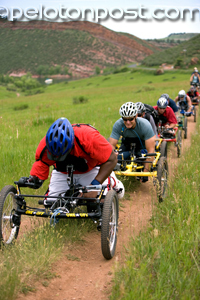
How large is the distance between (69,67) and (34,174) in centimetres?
13378

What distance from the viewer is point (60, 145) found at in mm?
3773

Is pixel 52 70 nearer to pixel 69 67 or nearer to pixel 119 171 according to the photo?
pixel 69 67

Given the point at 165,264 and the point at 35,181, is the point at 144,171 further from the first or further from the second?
the point at 165,264

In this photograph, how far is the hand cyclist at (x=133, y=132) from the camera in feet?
20.7

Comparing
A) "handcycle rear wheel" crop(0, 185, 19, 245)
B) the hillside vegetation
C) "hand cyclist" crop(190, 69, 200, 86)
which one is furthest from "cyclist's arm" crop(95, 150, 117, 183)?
the hillside vegetation

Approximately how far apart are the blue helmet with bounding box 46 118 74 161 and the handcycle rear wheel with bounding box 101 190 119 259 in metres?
0.75

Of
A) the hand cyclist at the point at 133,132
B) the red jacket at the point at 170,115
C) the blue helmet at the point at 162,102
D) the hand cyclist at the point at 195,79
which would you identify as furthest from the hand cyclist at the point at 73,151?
the hand cyclist at the point at 195,79

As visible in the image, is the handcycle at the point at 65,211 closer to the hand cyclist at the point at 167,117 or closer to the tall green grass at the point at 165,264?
the tall green grass at the point at 165,264

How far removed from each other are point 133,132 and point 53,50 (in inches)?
5091

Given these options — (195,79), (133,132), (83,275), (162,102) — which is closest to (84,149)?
(83,275)

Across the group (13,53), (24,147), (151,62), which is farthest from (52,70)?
(24,147)

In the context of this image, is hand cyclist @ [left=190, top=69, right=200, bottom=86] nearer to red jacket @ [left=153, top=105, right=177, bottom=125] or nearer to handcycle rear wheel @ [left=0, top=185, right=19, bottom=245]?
red jacket @ [left=153, top=105, right=177, bottom=125]

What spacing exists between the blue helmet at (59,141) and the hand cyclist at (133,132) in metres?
2.58

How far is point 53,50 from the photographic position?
421 ft
